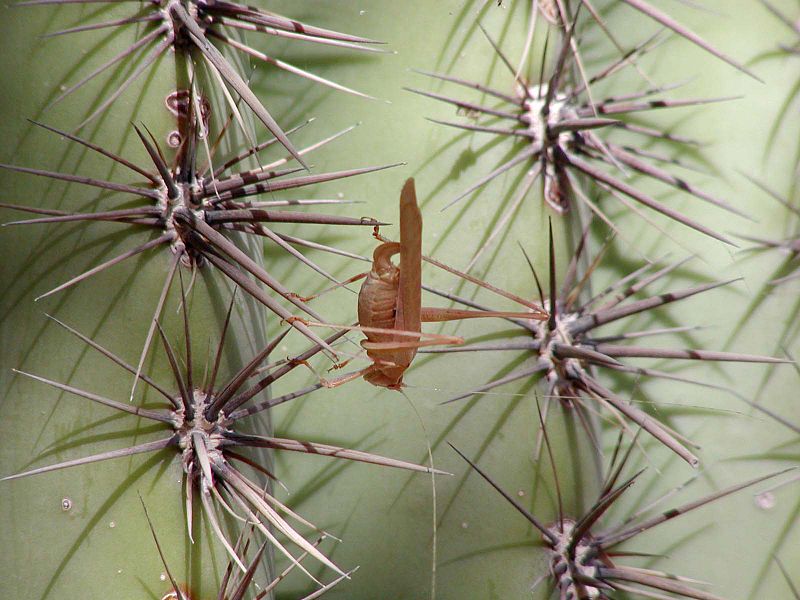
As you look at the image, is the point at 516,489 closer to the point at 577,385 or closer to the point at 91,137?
the point at 577,385

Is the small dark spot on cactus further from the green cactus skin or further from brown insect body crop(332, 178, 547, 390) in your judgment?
brown insect body crop(332, 178, 547, 390)

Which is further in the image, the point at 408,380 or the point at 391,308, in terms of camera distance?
the point at 408,380

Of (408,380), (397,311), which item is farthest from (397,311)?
(408,380)

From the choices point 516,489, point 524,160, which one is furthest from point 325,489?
point 524,160

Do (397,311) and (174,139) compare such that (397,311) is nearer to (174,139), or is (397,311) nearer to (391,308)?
(391,308)

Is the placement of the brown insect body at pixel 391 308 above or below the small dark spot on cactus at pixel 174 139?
below

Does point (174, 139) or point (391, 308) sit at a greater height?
point (174, 139)

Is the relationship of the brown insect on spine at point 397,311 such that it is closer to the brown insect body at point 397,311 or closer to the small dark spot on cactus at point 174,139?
the brown insect body at point 397,311

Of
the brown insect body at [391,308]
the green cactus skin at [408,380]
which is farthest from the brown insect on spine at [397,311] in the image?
the green cactus skin at [408,380]
